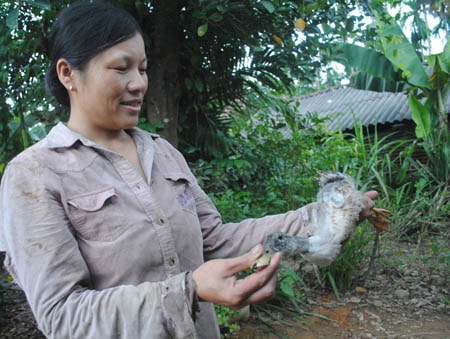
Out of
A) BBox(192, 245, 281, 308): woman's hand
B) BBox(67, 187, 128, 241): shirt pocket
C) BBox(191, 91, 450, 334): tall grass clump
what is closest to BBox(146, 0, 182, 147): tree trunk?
BBox(191, 91, 450, 334): tall grass clump

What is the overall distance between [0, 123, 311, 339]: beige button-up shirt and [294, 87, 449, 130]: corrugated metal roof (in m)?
6.20

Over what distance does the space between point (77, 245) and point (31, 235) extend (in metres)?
0.12

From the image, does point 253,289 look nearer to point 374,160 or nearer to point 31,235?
point 31,235

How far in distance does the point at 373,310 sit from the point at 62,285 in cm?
294

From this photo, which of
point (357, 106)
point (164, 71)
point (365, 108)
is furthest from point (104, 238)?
point (357, 106)

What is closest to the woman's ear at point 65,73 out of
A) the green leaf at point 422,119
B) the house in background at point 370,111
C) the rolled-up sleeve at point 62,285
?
the rolled-up sleeve at point 62,285

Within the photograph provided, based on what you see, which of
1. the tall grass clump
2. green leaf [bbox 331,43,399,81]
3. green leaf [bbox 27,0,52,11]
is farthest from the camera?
green leaf [bbox 331,43,399,81]

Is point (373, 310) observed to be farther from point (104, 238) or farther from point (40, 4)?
point (40, 4)

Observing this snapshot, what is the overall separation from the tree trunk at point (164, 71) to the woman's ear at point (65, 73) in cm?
233

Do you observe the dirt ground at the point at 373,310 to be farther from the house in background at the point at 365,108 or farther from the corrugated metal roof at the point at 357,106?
the corrugated metal roof at the point at 357,106

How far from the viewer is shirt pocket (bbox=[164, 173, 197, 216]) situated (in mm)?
1408

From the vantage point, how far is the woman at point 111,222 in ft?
3.28

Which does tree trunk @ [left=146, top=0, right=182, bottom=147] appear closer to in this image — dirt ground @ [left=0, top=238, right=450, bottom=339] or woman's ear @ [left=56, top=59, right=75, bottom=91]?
dirt ground @ [left=0, top=238, right=450, bottom=339]

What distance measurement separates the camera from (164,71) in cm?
377
